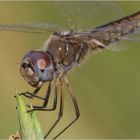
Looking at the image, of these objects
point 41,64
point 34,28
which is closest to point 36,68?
point 41,64

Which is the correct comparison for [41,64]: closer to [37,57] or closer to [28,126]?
[37,57]

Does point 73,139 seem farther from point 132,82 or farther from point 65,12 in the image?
point 65,12

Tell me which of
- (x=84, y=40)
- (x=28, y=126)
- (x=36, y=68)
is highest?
(x=84, y=40)

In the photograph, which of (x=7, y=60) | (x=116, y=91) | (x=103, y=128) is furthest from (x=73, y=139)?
(x=7, y=60)

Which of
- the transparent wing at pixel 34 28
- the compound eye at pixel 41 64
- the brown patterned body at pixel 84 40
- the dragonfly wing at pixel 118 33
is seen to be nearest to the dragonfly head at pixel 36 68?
the compound eye at pixel 41 64

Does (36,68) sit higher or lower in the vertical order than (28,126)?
higher
